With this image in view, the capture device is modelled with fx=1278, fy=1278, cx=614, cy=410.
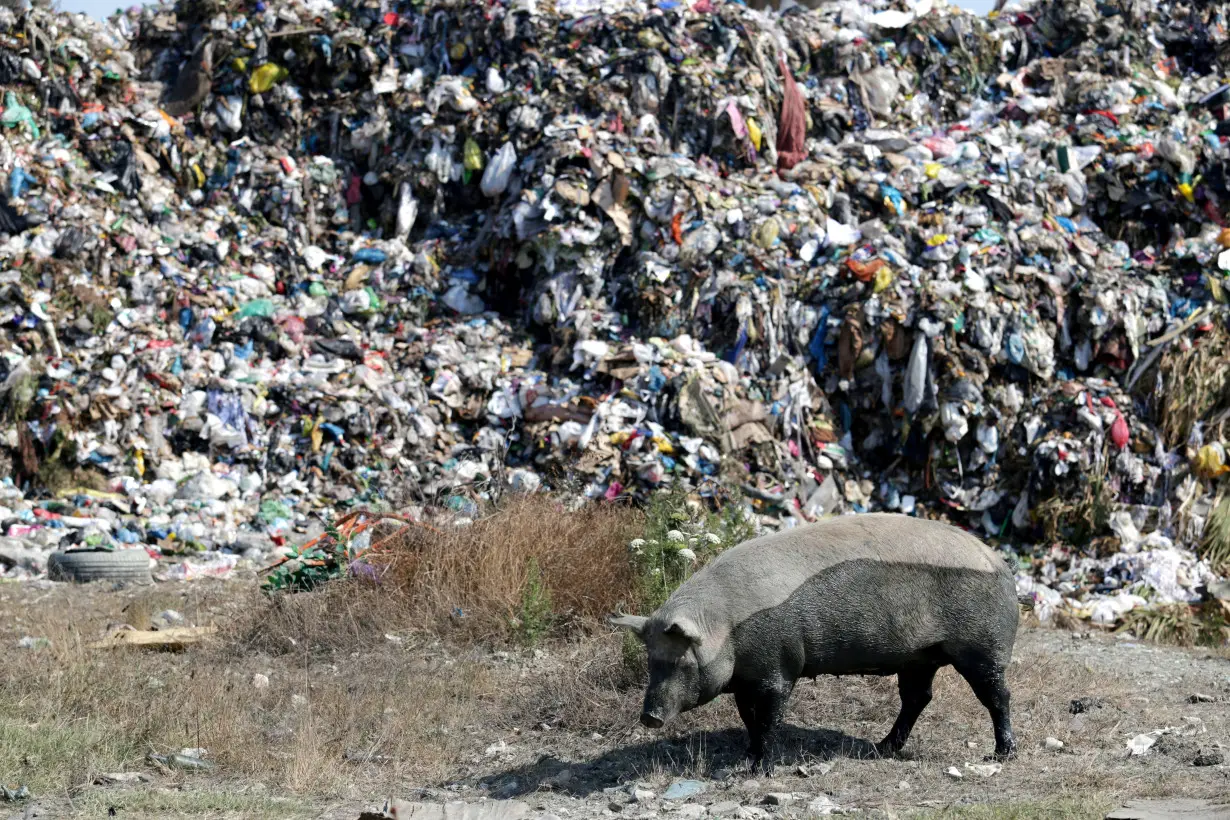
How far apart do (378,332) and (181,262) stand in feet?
6.59

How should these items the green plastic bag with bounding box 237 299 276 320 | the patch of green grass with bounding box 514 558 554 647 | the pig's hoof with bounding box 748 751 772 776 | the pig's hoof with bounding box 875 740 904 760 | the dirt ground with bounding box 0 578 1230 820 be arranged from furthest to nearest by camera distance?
the green plastic bag with bounding box 237 299 276 320 < the patch of green grass with bounding box 514 558 554 647 < the pig's hoof with bounding box 875 740 904 760 < the pig's hoof with bounding box 748 751 772 776 < the dirt ground with bounding box 0 578 1230 820

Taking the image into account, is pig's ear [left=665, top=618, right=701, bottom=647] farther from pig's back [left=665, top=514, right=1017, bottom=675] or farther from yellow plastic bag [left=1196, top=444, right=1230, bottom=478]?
yellow plastic bag [left=1196, top=444, right=1230, bottom=478]

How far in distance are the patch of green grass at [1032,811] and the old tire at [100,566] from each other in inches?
229

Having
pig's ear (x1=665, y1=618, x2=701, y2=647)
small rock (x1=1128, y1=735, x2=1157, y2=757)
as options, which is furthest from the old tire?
small rock (x1=1128, y1=735, x2=1157, y2=757)

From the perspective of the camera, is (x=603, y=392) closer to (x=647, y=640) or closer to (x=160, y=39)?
(x=647, y=640)

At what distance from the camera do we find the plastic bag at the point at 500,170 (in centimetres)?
1221

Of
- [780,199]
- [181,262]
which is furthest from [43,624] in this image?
[780,199]

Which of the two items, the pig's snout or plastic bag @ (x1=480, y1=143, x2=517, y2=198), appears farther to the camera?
plastic bag @ (x1=480, y1=143, x2=517, y2=198)

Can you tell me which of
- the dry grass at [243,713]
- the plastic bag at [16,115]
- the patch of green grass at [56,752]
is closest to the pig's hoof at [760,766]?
the dry grass at [243,713]

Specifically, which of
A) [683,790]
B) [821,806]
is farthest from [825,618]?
[683,790]

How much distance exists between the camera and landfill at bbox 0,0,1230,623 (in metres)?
9.90

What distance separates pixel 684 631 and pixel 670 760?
29.0 inches

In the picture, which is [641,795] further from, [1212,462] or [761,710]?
[1212,462]

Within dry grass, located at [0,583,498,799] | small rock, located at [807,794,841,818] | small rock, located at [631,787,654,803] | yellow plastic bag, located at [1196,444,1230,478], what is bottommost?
dry grass, located at [0,583,498,799]
